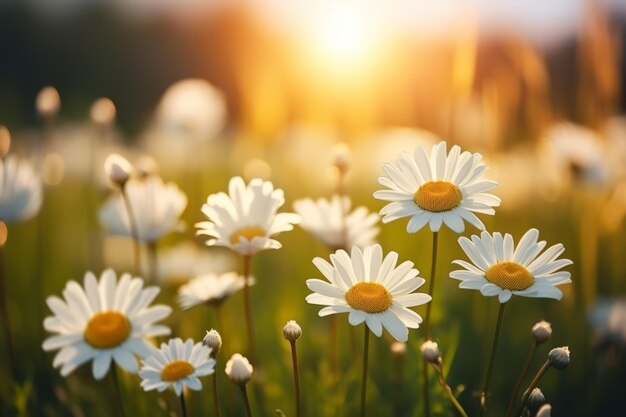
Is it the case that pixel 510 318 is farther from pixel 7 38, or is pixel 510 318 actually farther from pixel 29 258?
pixel 7 38

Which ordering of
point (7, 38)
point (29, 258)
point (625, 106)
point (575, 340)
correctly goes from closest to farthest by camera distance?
point (575, 340) → point (29, 258) → point (625, 106) → point (7, 38)

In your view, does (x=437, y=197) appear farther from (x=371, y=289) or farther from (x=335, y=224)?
(x=335, y=224)

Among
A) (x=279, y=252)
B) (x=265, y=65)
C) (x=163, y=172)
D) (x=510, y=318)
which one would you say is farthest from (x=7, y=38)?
(x=510, y=318)

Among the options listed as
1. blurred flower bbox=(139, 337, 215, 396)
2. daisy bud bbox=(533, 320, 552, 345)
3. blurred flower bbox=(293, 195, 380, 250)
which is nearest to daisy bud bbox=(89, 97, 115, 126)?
blurred flower bbox=(293, 195, 380, 250)

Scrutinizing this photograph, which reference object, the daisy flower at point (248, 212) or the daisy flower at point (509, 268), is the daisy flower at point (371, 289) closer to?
the daisy flower at point (509, 268)

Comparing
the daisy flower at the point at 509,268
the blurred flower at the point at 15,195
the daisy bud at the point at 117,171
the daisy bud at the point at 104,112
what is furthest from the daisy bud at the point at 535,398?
the daisy bud at the point at 104,112
